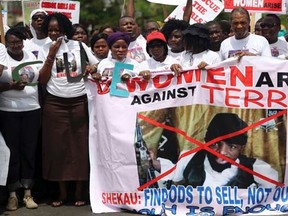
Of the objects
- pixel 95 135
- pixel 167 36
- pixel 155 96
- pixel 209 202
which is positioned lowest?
pixel 209 202

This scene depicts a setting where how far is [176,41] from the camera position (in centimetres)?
763

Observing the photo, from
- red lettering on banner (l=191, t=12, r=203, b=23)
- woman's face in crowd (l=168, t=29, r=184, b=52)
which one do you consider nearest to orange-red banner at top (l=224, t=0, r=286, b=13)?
red lettering on banner (l=191, t=12, r=203, b=23)

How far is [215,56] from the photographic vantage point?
22.6 feet

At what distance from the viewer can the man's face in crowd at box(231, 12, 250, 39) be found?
7285 mm

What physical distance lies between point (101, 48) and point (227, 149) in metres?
1.81

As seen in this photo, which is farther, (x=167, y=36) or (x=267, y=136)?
(x=167, y=36)

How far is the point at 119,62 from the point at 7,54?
1.14 m

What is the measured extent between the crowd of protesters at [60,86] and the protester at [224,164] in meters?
0.68

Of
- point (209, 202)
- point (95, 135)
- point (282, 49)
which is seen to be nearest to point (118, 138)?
point (95, 135)

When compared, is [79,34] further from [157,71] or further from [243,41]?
[243,41]

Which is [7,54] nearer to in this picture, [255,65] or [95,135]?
[95,135]

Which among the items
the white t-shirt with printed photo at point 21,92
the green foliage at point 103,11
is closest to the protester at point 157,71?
the white t-shirt with printed photo at point 21,92

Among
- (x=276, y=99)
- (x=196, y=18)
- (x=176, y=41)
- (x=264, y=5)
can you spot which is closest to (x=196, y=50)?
(x=176, y=41)

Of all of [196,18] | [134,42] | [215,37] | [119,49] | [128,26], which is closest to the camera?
[119,49]
